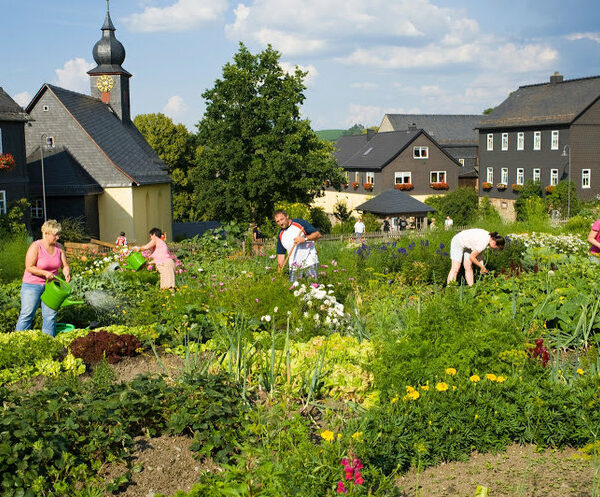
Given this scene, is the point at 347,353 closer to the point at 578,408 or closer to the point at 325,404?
the point at 325,404

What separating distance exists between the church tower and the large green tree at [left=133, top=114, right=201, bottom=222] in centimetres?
1118

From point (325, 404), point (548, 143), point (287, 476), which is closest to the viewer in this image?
point (287, 476)

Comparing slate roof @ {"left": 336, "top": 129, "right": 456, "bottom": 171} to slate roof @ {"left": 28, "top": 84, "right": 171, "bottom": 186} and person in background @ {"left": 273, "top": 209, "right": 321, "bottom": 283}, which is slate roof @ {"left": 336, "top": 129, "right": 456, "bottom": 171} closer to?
slate roof @ {"left": 28, "top": 84, "right": 171, "bottom": 186}

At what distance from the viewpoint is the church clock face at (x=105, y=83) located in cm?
4209

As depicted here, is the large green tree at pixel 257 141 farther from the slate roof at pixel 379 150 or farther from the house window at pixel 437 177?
the house window at pixel 437 177

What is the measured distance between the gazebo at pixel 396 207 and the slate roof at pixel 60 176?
50.3 ft

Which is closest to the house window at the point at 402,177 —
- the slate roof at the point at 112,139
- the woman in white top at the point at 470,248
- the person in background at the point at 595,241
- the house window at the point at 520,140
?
the house window at the point at 520,140

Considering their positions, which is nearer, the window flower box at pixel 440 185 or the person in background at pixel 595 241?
the person in background at pixel 595 241

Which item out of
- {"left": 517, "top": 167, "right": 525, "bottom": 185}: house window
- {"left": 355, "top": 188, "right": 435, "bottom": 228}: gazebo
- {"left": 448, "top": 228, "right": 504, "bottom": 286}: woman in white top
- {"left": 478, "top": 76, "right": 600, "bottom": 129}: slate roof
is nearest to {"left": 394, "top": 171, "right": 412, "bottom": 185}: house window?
{"left": 478, "top": 76, "right": 600, "bottom": 129}: slate roof

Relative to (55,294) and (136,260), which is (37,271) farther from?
(136,260)

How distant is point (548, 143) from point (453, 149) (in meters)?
19.1

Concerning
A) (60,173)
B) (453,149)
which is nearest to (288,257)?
(60,173)

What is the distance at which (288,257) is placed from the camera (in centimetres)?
879

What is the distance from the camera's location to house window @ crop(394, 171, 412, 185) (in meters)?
54.2
